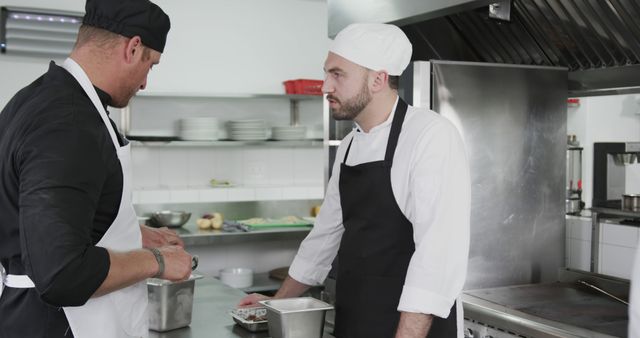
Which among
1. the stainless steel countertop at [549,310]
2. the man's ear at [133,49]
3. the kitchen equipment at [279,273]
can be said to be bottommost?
the kitchen equipment at [279,273]

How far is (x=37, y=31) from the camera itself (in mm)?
5246

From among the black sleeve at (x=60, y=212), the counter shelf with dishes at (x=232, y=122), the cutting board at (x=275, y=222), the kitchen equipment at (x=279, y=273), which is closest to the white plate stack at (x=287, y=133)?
the counter shelf with dishes at (x=232, y=122)

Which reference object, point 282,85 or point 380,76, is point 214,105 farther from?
point 380,76

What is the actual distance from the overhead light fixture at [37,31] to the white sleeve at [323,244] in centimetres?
346

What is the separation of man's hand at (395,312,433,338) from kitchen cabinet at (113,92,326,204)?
3613 mm

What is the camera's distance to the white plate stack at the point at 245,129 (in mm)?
5641

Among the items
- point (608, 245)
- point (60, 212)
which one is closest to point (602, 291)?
point (60, 212)

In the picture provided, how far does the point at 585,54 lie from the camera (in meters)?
3.22

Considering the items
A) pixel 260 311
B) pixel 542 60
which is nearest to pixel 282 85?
pixel 542 60

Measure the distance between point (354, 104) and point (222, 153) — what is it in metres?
3.75

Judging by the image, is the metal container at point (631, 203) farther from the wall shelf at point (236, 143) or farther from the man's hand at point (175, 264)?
the man's hand at point (175, 264)

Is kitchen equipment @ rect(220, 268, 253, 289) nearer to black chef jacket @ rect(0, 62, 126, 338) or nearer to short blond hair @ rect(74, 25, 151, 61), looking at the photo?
black chef jacket @ rect(0, 62, 126, 338)

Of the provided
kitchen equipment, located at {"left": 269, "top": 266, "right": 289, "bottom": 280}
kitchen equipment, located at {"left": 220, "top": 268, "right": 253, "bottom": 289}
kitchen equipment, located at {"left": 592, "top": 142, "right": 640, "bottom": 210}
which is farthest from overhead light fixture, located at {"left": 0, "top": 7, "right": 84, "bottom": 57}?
kitchen equipment, located at {"left": 592, "top": 142, "right": 640, "bottom": 210}

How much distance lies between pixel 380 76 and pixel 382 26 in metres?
0.18
